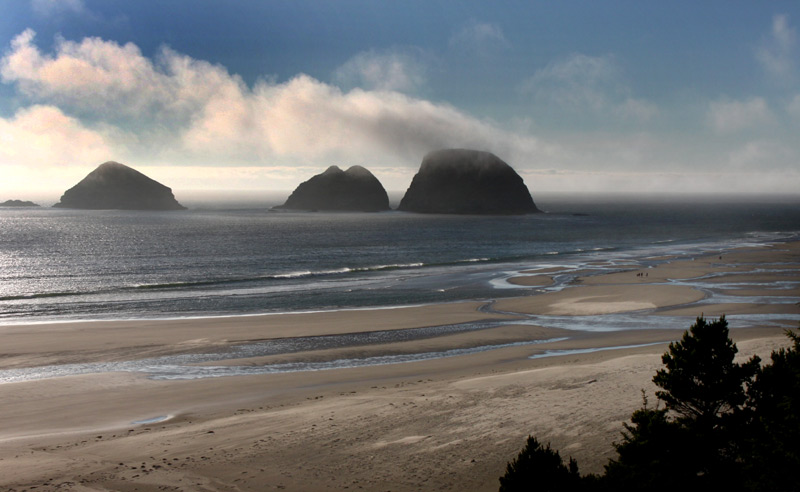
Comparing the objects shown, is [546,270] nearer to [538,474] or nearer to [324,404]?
[324,404]

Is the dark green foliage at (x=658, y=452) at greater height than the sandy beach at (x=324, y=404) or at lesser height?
greater

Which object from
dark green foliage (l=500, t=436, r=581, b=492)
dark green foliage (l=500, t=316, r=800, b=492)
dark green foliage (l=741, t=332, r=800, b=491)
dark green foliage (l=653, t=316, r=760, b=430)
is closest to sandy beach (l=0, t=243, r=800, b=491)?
dark green foliage (l=653, t=316, r=760, b=430)

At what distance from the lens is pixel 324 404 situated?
1950 centimetres

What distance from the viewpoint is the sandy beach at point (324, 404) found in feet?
46.0

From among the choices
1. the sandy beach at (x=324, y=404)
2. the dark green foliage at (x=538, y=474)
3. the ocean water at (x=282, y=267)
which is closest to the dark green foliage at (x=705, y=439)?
the dark green foliage at (x=538, y=474)

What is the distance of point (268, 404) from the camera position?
20.4 m

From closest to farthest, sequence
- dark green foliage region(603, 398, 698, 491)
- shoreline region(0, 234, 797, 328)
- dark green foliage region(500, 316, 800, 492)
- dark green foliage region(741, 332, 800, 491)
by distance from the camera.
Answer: dark green foliage region(741, 332, 800, 491)
dark green foliage region(500, 316, 800, 492)
dark green foliage region(603, 398, 698, 491)
shoreline region(0, 234, 797, 328)

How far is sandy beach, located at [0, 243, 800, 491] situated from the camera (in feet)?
46.0

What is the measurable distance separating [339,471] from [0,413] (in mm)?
13385

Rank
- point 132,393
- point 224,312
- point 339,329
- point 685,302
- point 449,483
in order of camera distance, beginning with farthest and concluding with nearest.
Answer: point 685,302, point 224,312, point 339,329, point 132,393, point 449,483

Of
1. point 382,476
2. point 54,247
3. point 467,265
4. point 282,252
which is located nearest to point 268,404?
point 382,476

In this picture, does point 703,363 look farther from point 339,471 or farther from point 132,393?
point 132,393

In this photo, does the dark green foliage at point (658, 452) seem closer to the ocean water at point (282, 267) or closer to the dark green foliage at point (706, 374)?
the dark green foliage at point (706, 374)

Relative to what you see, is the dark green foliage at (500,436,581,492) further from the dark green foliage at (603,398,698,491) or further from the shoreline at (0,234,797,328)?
the shoreline at (0,234,797,328)
